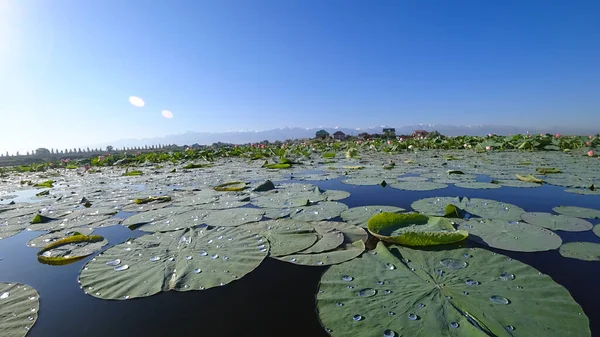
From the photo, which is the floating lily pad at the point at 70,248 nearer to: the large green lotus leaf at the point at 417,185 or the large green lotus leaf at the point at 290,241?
the large green lotus leaf at the point at 290,241

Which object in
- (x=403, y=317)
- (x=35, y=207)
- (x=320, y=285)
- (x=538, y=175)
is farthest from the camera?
(x=538, y=175)

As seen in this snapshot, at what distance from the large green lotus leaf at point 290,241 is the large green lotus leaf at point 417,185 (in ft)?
6.22

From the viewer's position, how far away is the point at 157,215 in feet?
8.23

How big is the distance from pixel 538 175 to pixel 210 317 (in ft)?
15.7

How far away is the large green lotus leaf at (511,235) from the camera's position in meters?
1.50

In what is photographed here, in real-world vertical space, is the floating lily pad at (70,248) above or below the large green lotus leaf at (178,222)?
above

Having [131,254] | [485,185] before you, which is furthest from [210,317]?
[485,185]

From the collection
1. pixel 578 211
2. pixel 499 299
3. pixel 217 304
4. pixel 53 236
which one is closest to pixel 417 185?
pixel 578 211

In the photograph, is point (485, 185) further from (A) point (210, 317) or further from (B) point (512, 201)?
(A) point (210, 317)

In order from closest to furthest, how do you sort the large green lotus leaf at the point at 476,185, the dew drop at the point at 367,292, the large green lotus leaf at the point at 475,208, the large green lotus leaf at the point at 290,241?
the dew drop at the point at 367,292
the large green lotus leaf at the point at 290,241
the large green lotus leaf at the point at 475,208
the large green lotus leaf at the point at 476,185

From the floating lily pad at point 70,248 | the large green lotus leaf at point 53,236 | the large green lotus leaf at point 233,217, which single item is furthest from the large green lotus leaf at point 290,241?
the large green lotus leaf at point 53,236

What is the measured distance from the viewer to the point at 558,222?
1.84m

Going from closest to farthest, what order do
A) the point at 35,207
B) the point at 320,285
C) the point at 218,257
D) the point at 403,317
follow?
the point at 403,317, the point at 320,285, the point at 218,257, the point at 35,207

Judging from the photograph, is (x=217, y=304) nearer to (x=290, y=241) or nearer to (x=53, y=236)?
(x=290, y=241)
